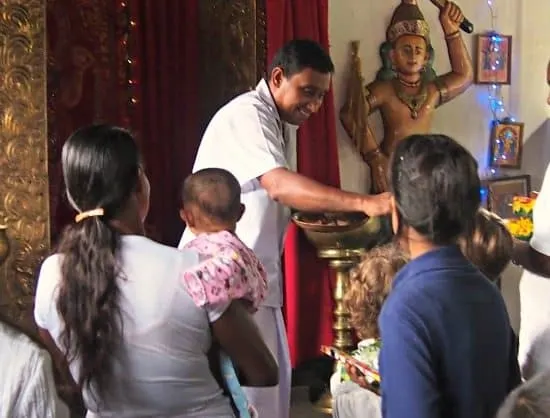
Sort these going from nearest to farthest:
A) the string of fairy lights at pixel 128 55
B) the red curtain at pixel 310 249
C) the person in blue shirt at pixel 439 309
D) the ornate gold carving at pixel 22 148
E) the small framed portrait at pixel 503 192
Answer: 1. the person in blue shirt at pixel 439 309
2. the ornate gold carving at pixel 22 148
3. the string of fairy lights at pixel 128 55
4. the red curtain at pixel 310 249
5. the small framed portrait at pixel 503 192

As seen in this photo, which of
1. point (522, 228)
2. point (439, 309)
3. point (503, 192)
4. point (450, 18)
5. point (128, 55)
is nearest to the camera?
point (439, 309)

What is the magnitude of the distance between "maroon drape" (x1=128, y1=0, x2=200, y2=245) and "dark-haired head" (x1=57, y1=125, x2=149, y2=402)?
2072 millimetres

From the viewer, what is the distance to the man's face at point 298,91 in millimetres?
2328

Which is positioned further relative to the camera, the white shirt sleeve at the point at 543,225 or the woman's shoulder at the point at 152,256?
the white shirt sleeve at the point at 543,225

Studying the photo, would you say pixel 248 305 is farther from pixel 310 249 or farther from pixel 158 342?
pixel 310 249

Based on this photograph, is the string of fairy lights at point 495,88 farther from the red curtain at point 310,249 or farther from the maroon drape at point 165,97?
the maroon drape at point 165,97

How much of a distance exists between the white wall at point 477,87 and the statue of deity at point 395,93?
0.18 feet

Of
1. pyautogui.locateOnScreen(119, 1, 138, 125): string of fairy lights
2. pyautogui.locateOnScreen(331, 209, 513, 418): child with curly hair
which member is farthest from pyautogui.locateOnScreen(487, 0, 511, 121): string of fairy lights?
pyautogui.locateOnScreen(331, 209, 513, 418): child with curly hair

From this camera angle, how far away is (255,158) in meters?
2.26

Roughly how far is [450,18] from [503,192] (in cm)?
94

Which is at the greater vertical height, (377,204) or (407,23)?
(407,23)

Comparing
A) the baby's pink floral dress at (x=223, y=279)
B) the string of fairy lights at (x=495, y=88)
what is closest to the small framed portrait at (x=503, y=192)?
the string of fairy lights at (x=495, y=88)

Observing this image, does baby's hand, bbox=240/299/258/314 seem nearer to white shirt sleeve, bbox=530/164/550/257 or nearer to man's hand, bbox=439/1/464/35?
white shirt sleeve, bbox=530/164/550/257

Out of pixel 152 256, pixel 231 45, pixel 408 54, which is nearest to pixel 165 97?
pixel 231 45
